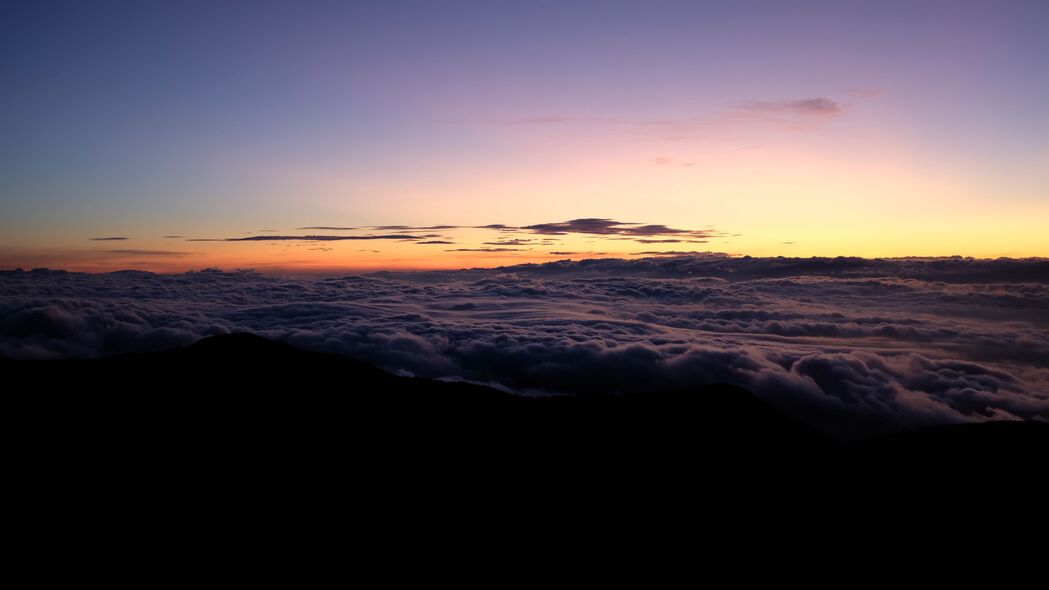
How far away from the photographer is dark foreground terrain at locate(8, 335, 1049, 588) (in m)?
16.8

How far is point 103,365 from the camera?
3744 cm

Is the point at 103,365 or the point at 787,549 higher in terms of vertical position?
the point at 103,365

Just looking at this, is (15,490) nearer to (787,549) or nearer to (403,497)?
(403,497)

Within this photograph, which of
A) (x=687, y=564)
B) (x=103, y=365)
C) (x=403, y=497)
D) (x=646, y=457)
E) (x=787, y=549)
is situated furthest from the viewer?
(x=103, y=365)

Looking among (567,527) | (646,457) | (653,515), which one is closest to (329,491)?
(567,527)

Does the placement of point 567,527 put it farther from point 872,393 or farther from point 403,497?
point 872,393

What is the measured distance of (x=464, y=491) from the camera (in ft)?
75.7

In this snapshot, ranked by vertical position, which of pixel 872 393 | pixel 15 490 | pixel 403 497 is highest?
pixel 15 490

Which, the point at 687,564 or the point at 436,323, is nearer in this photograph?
the point at 687,564

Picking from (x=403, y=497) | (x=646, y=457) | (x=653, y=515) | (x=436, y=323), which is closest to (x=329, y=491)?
(x=403, y=497)

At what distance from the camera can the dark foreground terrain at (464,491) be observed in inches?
662

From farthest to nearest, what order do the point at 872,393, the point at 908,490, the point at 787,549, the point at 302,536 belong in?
the point at 872,393 < the point at 908,490 < the point at 787,549 < the point at 302,536

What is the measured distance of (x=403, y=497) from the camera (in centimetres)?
2172

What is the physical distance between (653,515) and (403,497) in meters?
10.7
